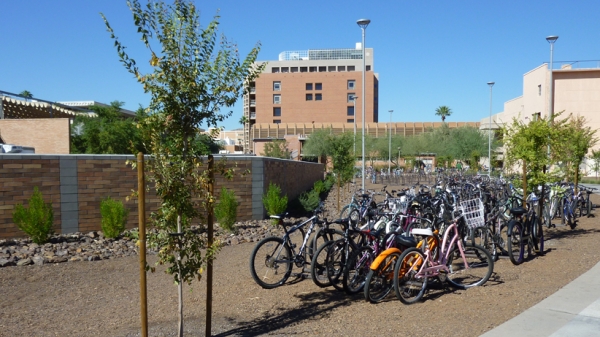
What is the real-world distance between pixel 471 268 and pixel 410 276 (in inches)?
75.0

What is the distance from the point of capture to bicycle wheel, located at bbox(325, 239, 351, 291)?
6949mm

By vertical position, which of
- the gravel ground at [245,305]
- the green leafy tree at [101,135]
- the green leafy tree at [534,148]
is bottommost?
the gravel ground at [245,305]

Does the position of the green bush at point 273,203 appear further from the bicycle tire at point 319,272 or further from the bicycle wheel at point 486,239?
the bicycle tire at point 319,272

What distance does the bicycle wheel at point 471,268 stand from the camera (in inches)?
291

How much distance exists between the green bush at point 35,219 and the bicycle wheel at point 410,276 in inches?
296

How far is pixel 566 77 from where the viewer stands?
49.4 meters

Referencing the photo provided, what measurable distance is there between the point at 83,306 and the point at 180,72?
11.5 feet

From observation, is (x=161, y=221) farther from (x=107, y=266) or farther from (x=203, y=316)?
(x=107, y=266)

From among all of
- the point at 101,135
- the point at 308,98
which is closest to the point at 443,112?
the point at 308,98

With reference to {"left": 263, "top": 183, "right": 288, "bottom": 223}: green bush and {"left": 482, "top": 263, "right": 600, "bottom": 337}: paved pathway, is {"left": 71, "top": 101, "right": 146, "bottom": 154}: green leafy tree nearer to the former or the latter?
{"left": 263, "top": 183, "right": 288, "bottom": 223}: green bush

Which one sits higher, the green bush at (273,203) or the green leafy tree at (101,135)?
the green leafy tree at (101,135)

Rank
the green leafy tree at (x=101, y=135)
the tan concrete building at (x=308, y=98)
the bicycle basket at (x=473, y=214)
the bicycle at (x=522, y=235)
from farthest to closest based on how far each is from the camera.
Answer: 1. the tan concrete building at (x=308, y=98)
2. the green leafy tree at (x=101, y=135)
3. the bicycle at (x=522, y=235)
4. the bicycle basket at (x=473, y=214)

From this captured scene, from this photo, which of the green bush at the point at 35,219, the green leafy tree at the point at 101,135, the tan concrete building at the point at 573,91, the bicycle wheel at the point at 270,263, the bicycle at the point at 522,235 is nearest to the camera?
the bicycle wheel at the point at 270,263

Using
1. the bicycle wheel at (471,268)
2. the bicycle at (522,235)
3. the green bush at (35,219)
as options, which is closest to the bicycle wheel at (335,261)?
the bicycle wheel at (471,268)
